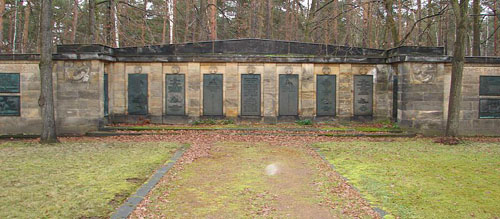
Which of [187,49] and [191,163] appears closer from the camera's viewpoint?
[191,163]

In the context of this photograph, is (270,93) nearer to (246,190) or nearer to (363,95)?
(363,95)

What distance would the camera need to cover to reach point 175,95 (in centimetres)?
1809

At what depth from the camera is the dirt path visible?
6.39 metres

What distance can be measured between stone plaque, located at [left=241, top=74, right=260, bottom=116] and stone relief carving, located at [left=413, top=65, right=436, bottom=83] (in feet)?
20.7

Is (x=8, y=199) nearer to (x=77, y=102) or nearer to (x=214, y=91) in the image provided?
(x=77, y=102)

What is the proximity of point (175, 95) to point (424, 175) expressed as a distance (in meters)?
11.6

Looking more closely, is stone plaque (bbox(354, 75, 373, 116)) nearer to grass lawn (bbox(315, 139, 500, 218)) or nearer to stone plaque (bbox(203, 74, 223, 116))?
grass lawn (bbox(315, 139, 500, 218))

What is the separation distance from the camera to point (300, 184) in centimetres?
830

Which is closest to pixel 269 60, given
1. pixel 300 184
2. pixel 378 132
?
pixel 378 132

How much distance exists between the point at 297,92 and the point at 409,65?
4600mm

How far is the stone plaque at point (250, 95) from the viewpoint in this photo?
18203 millimetres

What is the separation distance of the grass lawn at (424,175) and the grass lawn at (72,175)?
4.34m

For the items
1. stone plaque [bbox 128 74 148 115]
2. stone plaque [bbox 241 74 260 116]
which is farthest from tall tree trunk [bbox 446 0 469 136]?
stone plaque [bbox 128 74 148 115]

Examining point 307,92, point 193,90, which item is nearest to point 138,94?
point 193,90
